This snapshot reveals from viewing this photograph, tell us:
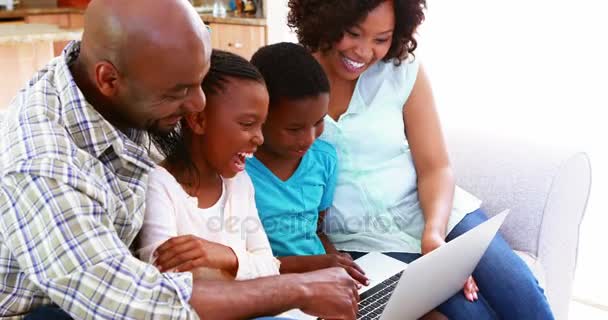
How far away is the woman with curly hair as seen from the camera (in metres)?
1.51

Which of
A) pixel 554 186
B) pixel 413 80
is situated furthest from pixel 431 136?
pixel 554 186

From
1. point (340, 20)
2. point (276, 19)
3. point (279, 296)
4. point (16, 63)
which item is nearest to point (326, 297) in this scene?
point (279, 296)

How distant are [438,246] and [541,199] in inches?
15.0

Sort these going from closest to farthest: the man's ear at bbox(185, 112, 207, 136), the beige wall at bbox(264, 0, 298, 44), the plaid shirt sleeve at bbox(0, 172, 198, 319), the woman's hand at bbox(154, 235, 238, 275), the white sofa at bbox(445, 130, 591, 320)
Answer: the plaid shirt sleeve at bbox(0, 172, 198, 319)
the woman's hand at bbox(154, 235, 238, 275)
the man's ear at bbox(185, 112, 207, 136)
the white sofa at bbox(445, 130, 591, 320)
the beige wall at bbox(264, 0, 298, 44)

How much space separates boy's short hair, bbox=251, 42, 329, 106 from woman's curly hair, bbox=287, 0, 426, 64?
0.78 feet

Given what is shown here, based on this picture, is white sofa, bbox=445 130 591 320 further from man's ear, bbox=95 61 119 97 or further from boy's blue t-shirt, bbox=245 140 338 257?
man's ear, bbox=95 61 119 97

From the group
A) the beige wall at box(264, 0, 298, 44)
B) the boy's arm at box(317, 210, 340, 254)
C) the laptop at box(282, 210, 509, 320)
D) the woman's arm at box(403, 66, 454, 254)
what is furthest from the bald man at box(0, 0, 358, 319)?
the beige wall at box(264, 0, 298, 44)

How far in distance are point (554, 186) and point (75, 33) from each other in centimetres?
188

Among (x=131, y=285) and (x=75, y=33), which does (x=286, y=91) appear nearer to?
(x=131, y=285)

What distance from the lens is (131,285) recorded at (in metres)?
0.90

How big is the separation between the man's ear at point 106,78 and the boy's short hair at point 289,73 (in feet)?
1.17

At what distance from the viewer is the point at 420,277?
3.64ft

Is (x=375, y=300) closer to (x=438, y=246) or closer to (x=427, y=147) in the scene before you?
(x=438, y=246)

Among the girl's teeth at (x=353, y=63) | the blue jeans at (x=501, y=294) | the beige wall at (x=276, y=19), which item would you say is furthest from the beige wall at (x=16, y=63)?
the blue jeans at (x=501, y=294)
